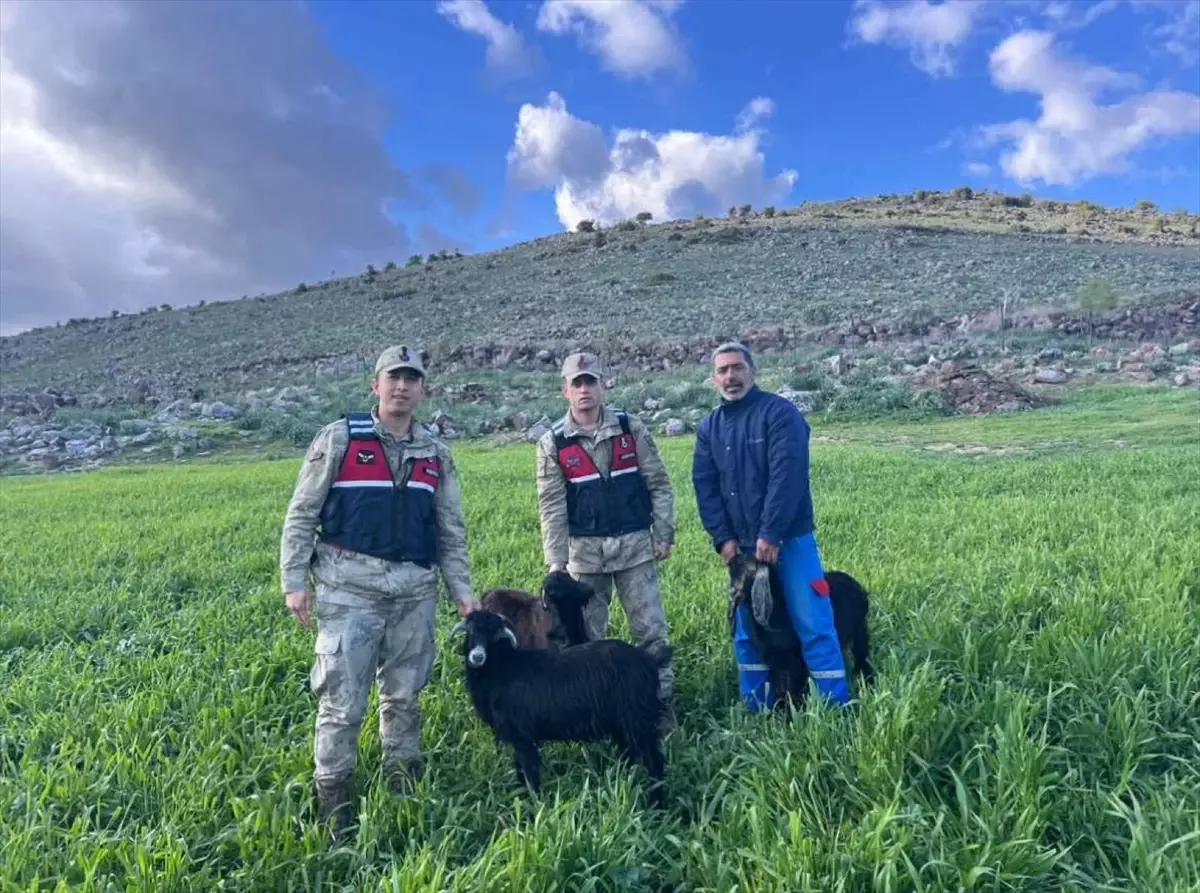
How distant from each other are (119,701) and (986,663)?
186 inches

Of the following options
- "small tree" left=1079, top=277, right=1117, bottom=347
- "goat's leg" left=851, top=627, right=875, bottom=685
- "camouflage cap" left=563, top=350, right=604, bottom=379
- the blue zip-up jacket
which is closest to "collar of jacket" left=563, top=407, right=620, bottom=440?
"camouflage cap" left=563, top=350, right=604, bottom=379

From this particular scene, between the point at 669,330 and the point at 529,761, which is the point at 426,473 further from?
the point at 669,330

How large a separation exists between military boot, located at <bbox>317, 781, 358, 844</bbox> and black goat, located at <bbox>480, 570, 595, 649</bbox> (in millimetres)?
1017

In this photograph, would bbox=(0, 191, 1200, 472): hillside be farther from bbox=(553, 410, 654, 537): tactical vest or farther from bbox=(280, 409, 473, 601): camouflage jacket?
bbox=(280, 409, 473, 601): camouflage jacket

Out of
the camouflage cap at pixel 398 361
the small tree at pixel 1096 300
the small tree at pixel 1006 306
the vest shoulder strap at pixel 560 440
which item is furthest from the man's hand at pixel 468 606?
the small tree at pixel 1096 300

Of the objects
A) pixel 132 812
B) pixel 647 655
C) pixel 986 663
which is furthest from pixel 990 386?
pixel 132 812

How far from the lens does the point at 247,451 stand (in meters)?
19.8

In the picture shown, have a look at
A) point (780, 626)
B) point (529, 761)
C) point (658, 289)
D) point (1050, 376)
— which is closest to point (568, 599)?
point (529, 761)

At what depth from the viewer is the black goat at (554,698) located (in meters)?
3.57

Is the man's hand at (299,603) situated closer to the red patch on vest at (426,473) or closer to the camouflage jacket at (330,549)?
the camouflage jacket at (330,549)

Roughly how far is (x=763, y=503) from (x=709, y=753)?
1269 mm

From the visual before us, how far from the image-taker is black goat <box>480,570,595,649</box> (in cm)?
404

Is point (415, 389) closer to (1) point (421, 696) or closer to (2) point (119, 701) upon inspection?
(1) point (421, 696)

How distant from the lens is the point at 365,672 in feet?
12.0
